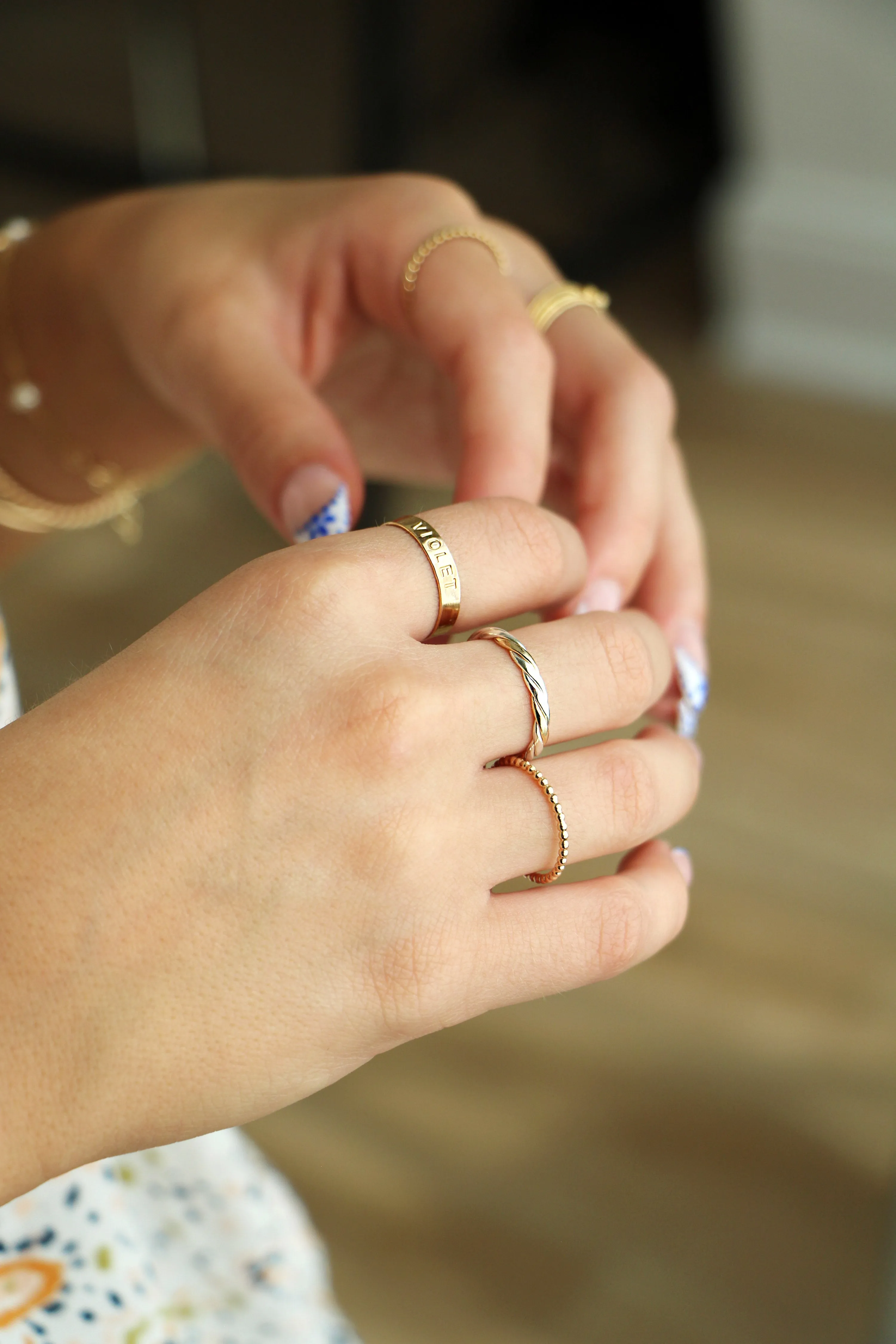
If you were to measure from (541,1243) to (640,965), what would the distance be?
45 centimetres

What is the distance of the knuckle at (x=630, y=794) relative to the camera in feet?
1.83

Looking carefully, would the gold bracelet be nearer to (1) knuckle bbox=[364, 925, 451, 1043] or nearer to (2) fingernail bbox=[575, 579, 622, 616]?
(2) fingernail bbox=[575, 579, 622, 616]

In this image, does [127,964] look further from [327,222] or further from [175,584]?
[175,584]

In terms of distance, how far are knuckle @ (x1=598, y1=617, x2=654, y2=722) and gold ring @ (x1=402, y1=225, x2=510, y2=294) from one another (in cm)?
29

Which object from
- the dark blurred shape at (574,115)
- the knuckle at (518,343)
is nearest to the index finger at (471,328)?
the knuckle at (518,343)

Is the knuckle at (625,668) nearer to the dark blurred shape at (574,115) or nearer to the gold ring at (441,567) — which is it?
the gold ring at (441,567)

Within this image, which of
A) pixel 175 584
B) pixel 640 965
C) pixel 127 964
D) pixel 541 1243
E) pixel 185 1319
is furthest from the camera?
pixel 175 584

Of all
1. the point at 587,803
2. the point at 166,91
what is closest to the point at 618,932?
the point at 587,803

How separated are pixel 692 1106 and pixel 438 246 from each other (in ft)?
3.69

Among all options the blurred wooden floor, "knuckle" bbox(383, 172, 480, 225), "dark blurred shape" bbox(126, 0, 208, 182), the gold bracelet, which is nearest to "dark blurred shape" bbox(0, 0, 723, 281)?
"dark blurred shape" bbox(126, 0, 208, 182)

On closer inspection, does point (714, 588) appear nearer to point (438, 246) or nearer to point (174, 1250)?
point (438, 246)

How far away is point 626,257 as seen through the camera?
334 centimetres

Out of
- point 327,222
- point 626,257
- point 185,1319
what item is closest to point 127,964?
point 185,1319

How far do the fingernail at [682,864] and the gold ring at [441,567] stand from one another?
0.18m
